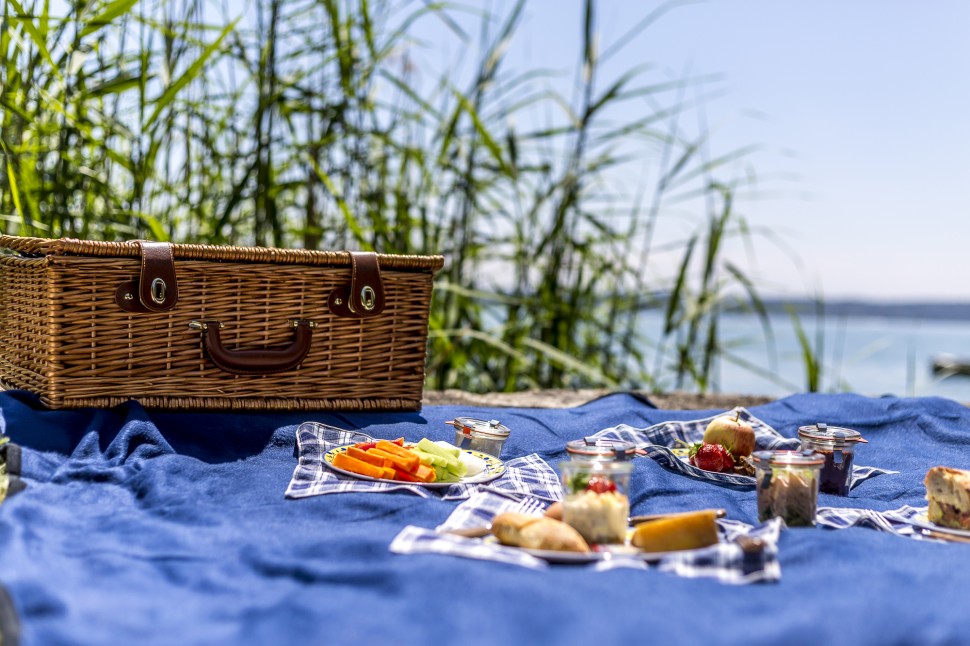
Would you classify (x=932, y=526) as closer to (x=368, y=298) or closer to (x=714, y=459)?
(x=714, y=459)

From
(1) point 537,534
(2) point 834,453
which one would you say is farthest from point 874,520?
(1) point 537,534

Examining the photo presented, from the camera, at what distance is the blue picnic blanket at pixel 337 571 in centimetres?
91

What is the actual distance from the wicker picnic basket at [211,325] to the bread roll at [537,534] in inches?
37.7

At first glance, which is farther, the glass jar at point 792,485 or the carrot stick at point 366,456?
the carrot stick at point 366,456

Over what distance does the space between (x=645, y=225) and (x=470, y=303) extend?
25.8 inches

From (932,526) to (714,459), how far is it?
1.39 ft

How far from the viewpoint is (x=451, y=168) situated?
9.61 ft

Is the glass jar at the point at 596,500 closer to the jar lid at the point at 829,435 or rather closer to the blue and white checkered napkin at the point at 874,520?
the blue and white checkered napkin at the point at 874,520

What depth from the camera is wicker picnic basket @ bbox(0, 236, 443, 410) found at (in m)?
1.80

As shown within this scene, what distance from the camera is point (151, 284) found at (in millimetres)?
1842

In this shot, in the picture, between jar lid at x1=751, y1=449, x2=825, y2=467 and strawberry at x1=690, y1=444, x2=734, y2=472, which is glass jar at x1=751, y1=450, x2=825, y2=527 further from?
strawberry at x1=690, y1=444, x2=734, y2=472

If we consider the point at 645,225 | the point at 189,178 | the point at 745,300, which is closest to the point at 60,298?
the point at 189,178

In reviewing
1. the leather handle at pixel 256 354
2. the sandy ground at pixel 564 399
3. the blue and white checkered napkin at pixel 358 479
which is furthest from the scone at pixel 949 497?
the leather handle at pixel 256 354

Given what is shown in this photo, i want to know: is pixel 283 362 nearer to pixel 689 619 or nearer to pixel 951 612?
pixel 689 619
